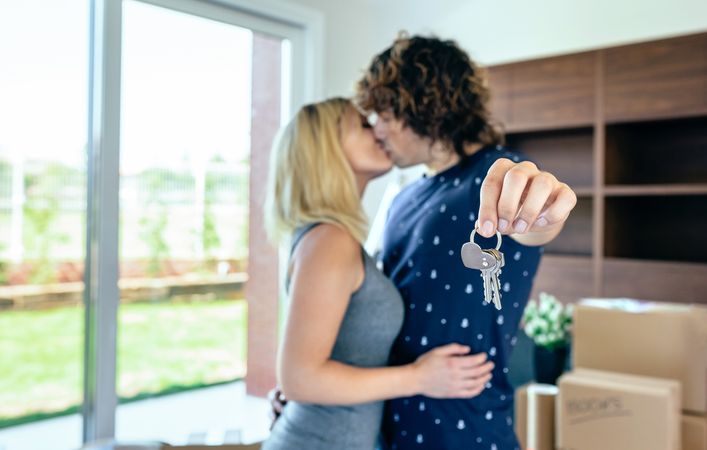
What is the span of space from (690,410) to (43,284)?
5.78ft

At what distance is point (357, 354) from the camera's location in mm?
1279

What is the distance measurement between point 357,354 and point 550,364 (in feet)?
3.77

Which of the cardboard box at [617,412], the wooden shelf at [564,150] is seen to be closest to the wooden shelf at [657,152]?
the wooden shelf at [564,150]

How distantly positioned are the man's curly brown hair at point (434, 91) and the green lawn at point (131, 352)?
125 centimetres

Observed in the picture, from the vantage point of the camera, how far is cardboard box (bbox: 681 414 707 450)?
1603mm

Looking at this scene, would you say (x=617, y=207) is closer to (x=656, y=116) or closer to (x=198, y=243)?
(x=656, y=116)

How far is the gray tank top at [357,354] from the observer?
1256 millimetres

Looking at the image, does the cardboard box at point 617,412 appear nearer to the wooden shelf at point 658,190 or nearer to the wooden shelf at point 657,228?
the wooden shelf at point 658,190

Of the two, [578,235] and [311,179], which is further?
[578,235]

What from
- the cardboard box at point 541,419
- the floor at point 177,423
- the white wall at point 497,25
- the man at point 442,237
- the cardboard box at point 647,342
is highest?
the white wall at point 497,25

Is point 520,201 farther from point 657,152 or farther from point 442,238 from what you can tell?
point 657,152

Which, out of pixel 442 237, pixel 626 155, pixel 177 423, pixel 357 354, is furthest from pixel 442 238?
pixel 626 155

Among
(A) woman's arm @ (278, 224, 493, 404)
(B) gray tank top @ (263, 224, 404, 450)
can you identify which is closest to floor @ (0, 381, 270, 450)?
(B) gray tank top @ (263, 224, 404, 450)

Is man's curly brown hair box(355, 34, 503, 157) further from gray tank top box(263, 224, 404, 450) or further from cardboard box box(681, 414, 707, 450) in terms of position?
cardboard box box(681, 414, 707, 450)
